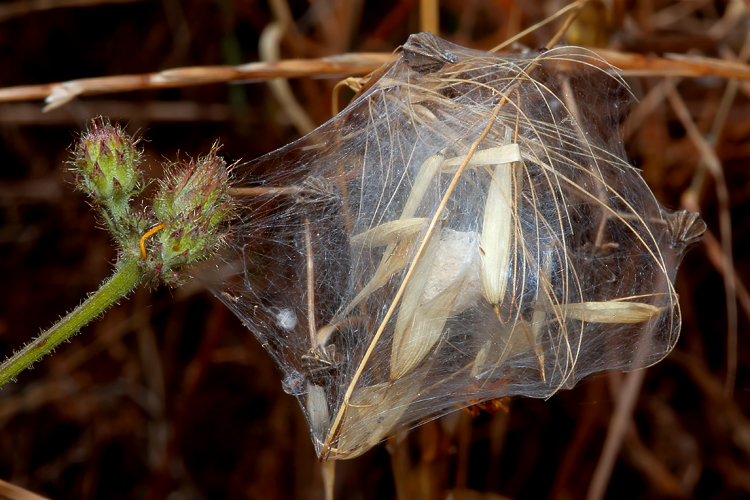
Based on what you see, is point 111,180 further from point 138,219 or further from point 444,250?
point 444,250

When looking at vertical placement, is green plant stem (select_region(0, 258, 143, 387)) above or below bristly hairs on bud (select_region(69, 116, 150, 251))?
below

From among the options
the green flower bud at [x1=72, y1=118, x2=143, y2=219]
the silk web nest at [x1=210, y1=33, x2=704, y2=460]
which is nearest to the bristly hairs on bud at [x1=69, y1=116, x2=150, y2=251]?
the green flower bud at [x1=72, y1=118, x2=143, y2=219]

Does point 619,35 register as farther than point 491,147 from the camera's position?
Yes

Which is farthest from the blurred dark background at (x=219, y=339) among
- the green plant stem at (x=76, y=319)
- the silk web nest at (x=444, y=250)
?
the green plant stem at (x=76, y=319)

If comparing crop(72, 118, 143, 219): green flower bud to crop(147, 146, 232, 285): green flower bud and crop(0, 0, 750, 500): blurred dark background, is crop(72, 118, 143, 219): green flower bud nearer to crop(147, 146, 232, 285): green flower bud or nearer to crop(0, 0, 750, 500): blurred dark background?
crop(147, 146, 232, 285): green flower bud

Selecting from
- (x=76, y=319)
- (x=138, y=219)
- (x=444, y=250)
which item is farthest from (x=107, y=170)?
(x=444, y=250)

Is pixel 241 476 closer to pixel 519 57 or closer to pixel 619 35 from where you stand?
pixel 519 57

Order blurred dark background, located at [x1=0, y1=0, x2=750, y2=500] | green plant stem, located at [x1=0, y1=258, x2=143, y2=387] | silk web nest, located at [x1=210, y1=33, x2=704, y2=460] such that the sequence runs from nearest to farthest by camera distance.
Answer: green plant stem, located at [x1=0, y1=258, x2=143, y2=387]
silk web nest, located at [x1=210, y1=33, x2=704, y2=460]
blurred dark background, located at [x1=0, y1=0, x2=750, y2=500]

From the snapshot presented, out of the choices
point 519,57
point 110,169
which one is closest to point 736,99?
point 519,57
